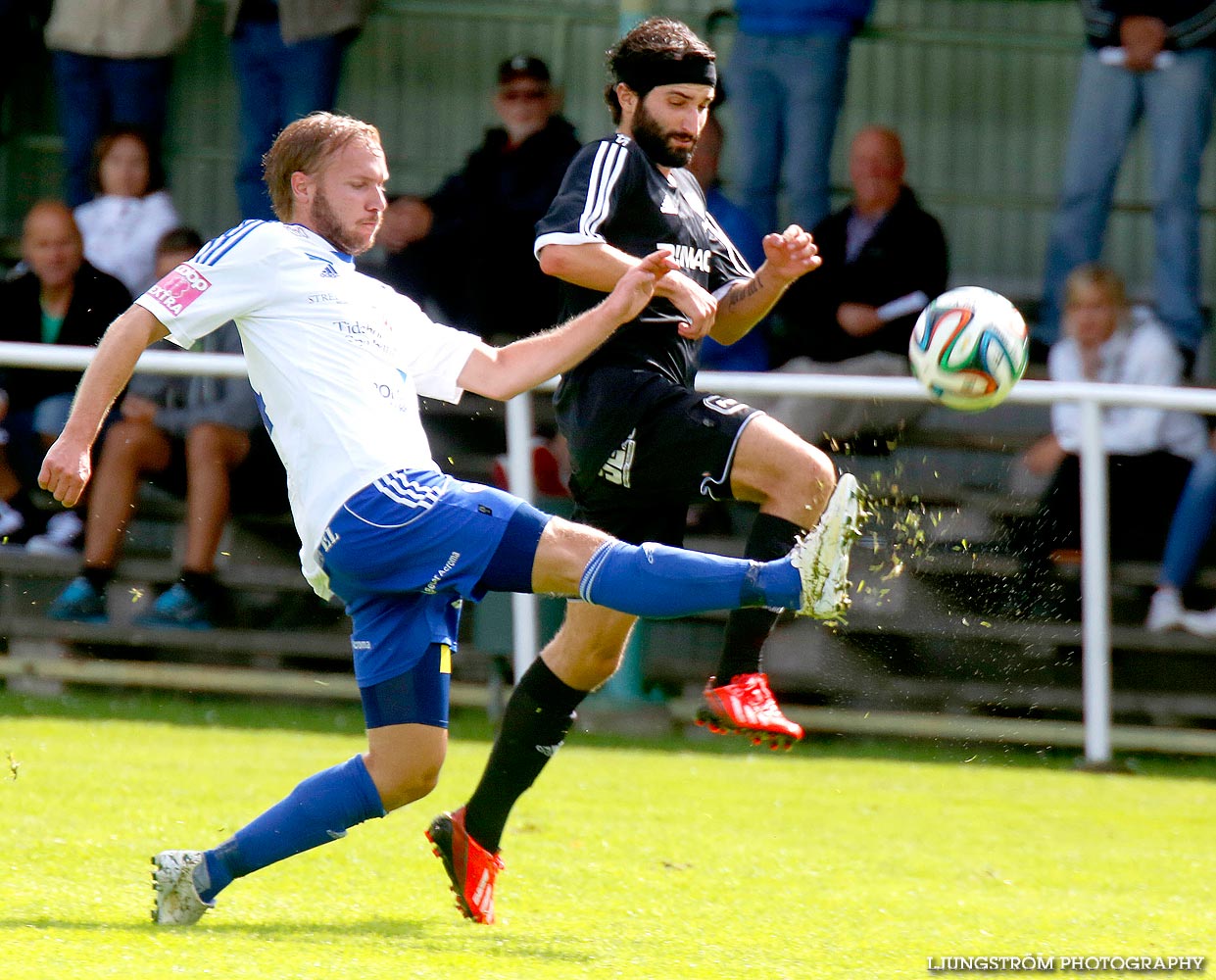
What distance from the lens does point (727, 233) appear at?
8.75m

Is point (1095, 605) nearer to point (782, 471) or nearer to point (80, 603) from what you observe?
point (782, 471)

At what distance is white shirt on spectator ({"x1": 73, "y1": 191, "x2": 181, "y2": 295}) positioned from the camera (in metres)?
9.17

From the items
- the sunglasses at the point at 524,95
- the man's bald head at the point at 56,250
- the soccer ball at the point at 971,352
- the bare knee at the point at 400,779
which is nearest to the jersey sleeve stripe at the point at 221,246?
the bare knee at the point at 400,779

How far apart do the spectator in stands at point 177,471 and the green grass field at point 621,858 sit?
481 mm

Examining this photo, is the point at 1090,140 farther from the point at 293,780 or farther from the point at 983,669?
the point at 293,780

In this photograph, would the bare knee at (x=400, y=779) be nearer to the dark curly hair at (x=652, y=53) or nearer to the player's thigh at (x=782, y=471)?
the player's thigh at (x=782, y=471)

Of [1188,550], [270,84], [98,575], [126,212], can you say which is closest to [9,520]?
[98,575]

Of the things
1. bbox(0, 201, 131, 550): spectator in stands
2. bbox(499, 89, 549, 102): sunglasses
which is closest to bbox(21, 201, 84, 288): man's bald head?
bbox(0, 201, 131, 550): spectator in stands

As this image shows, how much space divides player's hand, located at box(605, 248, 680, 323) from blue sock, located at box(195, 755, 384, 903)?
124 centimetres

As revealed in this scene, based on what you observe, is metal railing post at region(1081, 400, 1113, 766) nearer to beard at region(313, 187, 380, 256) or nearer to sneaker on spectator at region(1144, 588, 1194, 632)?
sneaker on spectator at region(1144, 588, 1194, 632)

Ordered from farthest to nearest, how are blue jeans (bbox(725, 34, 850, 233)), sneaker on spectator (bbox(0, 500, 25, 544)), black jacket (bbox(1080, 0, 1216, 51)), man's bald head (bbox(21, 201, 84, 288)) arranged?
1. blue jeans (bbox(725, 34, 850, 233))
2. man's bald head (bbox(21, 201, 84, 288))
3. black jacket (bbox(1080, 0, 1216, 51))
4. sneaker on spectator (bbox(0, 500, 25, 544))

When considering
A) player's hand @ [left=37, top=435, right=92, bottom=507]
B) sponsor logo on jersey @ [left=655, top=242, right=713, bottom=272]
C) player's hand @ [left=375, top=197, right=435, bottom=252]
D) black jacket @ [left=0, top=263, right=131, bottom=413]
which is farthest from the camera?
player's hand @ [left=375, top=197, right=435, bottom=252]

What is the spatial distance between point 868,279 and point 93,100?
4.46 m

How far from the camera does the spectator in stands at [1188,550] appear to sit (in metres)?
7.84
